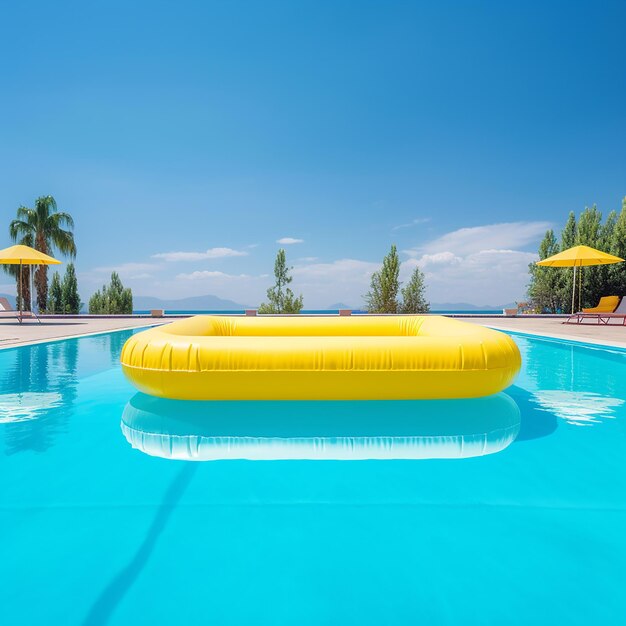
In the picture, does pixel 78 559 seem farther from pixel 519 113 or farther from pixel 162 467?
pixel 519 113

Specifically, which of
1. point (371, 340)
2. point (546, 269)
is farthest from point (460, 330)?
point (546, 269)

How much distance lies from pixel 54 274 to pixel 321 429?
21848 mm

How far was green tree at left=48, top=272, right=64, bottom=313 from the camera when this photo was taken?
19578mm

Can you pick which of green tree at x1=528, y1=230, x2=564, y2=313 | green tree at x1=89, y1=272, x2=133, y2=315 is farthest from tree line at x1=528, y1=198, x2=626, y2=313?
green tree at x1=89, y1=272, x2=133, y2=315

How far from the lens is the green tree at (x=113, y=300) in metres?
20.3

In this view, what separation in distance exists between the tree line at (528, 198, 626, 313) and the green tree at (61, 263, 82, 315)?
23878 mm

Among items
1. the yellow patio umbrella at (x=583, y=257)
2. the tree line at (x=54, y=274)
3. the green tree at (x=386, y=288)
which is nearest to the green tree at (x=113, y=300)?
the tree line at (x=54, y=274)

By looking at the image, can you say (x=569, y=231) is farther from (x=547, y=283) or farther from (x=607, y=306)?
(x=607, y=306)

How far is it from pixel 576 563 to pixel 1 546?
7.54 feet

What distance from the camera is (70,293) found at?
1973 centimetres

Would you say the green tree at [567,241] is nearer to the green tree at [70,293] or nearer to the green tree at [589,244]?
the green tree at [589,244]

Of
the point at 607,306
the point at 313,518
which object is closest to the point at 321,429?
the point at 313,518

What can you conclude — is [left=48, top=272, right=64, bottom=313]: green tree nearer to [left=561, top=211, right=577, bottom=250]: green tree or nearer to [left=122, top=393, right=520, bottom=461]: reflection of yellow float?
[left=122, top=393, right=520, bottom=461]: reflection of yellow float

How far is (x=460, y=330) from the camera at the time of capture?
391cm
